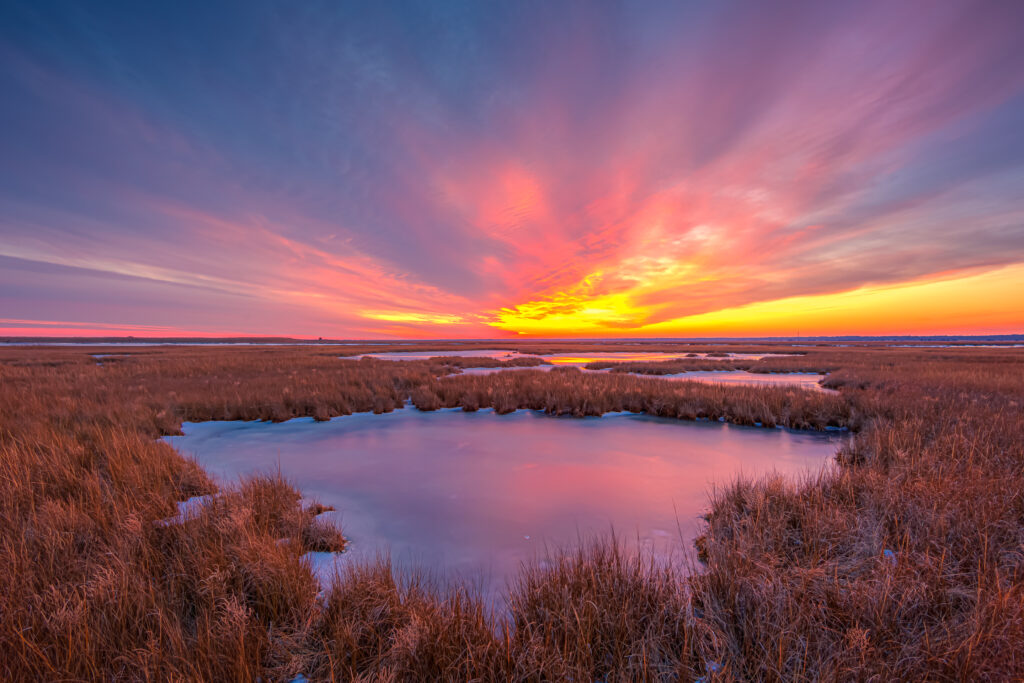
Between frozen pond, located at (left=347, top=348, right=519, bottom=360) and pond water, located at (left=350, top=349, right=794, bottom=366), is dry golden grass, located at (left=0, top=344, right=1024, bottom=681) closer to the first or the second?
pond water, located at (left=350, top=349, right=794, bottom=366)

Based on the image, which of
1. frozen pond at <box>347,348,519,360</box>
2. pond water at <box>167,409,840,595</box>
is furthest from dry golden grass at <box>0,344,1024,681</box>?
frozen pond at <box>347,348,519,360</box>

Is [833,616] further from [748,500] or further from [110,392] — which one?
[110,392]

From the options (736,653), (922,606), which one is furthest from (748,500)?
(736,653)

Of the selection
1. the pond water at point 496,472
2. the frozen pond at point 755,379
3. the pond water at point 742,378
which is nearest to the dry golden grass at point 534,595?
the pond water at point 496,472

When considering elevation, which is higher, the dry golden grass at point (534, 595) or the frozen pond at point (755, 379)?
the dry golden grass at point (534, 595)

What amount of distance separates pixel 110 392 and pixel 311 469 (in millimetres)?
12133

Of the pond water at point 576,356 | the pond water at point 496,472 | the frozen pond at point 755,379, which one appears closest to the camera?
the pond water at point 496,472

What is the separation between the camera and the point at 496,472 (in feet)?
22.6

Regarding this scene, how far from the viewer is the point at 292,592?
303 cm

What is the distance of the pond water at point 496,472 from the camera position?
450 cm

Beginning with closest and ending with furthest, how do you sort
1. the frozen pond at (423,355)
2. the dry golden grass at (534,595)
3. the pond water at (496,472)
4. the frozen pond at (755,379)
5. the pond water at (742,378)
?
the dry golden grass at (534,595), the pond water at (496,472), the pond water at (742,378), the frozen pond at (755,379), the frozen pond at (423,355)

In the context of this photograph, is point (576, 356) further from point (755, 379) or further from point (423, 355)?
point (755, 379)

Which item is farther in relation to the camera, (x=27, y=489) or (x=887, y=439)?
(x=887, y=439)

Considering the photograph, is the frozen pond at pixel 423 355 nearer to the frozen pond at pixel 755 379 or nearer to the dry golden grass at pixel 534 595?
the frozen pond at pixel 755 379
